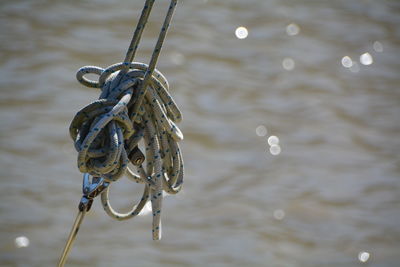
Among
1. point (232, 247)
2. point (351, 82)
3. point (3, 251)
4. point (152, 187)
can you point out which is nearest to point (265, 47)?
point (351, 82)

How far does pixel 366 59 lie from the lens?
4.56m

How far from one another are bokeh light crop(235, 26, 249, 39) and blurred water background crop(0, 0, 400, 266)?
0.6 inches

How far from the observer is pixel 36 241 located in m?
2.94

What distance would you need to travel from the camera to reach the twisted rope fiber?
53.4 inches

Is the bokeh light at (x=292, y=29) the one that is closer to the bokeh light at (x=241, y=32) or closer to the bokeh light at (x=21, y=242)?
the bokeh light at (x=241, y=32)

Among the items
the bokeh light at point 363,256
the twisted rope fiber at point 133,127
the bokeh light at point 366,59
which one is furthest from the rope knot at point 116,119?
the bokeh light at point 366,59

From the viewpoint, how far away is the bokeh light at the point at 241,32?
4.61 m

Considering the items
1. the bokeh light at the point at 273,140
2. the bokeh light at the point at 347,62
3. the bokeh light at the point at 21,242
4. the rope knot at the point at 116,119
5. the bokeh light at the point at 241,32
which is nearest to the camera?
the rope knot at the point at 116,119

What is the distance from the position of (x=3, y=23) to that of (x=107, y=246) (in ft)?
6.67

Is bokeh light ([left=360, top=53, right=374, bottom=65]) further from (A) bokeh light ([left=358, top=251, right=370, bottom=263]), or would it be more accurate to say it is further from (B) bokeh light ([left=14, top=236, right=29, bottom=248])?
(B) bokeh light ([left=14, top=236, right=29, bottom=248])

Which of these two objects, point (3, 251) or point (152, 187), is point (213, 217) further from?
point (152, 187)

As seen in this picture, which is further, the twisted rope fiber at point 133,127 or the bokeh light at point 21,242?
the bokeh light at point 21,242

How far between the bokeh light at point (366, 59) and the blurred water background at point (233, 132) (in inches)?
1.0

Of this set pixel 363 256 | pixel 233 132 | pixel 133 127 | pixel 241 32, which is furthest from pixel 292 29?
pixel 133 127
